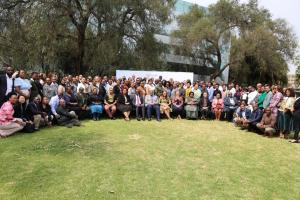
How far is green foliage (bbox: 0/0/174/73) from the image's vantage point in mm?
20672

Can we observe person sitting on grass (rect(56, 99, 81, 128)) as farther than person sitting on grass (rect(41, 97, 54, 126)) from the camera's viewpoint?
Yes

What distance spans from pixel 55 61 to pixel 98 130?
12.9 meters

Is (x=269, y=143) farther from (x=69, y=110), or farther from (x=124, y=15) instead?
(x=124, y=15)

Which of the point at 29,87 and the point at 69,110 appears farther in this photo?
the point at 69,110

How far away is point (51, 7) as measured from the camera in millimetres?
20688

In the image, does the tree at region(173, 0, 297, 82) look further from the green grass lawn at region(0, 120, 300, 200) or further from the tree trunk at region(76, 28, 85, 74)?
the green grass lawn at region(0, 120, 300, 200)

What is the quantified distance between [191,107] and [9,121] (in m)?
7.28

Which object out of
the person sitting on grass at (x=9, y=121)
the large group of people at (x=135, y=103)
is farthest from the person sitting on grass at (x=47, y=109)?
the person sitting on grass at (x=9, y=121)

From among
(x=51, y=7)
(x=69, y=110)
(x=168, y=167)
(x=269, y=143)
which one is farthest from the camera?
(x=51, y=7)

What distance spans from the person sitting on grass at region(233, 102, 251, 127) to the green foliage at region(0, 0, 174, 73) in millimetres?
9863

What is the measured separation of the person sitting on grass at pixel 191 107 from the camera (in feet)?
49.3

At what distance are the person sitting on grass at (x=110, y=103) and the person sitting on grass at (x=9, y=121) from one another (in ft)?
13.2

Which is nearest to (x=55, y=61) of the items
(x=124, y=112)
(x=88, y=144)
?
(x=124, y=112)

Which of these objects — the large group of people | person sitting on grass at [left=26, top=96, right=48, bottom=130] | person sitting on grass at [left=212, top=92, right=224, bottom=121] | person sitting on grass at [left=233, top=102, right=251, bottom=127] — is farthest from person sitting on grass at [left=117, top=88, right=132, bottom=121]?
person sitting on grass at [left=233, top=102, right=251, bottom=127]
